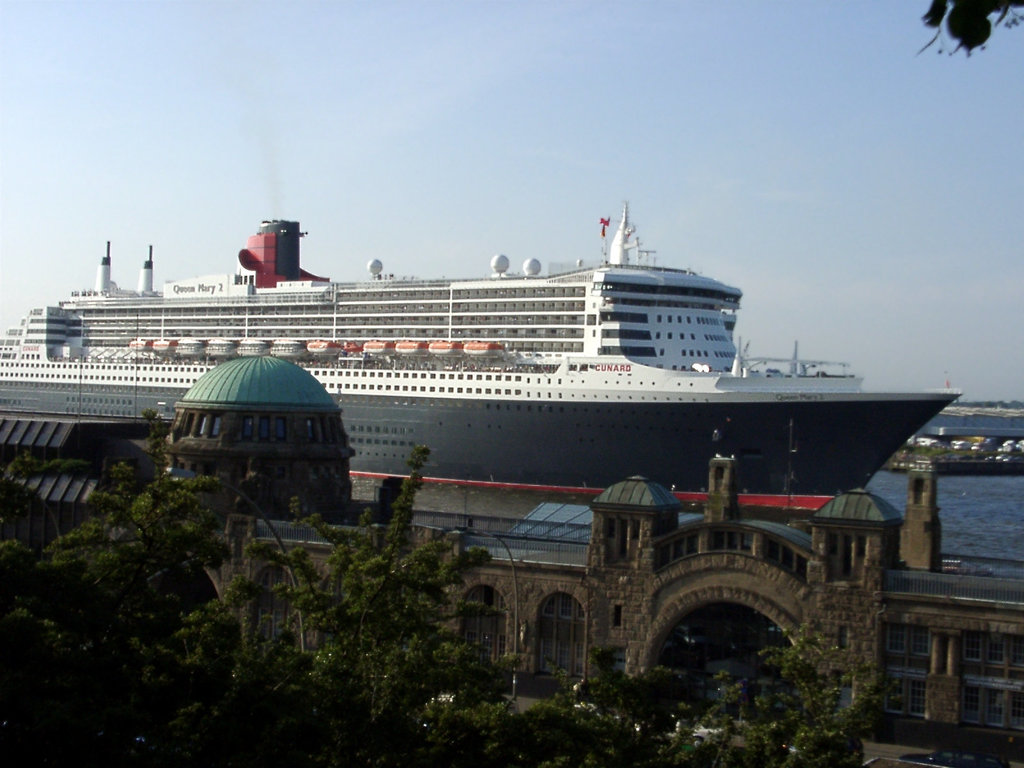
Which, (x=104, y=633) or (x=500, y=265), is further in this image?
(x=500, y=265)

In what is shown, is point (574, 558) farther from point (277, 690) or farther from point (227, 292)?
point (227, 292)

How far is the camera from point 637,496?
99.8 feet

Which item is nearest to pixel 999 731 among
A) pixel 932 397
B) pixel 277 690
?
pixel 277 690

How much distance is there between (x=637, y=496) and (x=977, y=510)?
2419 inches

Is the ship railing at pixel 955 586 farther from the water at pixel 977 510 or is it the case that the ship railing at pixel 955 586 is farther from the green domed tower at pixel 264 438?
the green domed tower at pixel 264 438

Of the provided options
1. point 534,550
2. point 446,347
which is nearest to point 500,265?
point 446,347

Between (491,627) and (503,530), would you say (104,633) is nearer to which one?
(491,627)

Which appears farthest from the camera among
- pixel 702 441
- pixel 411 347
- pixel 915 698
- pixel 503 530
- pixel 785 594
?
pixel 411 347

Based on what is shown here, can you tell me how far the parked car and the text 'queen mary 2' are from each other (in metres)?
42.2

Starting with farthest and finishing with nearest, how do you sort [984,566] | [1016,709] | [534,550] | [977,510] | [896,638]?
1. [977,510]
2. [534,550]
3. [984,566]
4. [896,638]
5. [1016,709]

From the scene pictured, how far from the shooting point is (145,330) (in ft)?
322

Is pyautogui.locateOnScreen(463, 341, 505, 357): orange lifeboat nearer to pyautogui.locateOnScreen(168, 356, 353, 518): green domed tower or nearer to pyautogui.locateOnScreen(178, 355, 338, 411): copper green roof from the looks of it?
pyautogui.locateOnScreen(178, 355, 338, 411): copper green roof

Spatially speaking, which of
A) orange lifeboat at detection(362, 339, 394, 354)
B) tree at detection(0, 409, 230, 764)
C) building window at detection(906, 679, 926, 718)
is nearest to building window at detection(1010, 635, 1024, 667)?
building window at detection(906, 679, 926, 718)

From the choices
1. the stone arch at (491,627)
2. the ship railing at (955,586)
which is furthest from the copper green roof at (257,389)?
the ship railing at (955,586)
